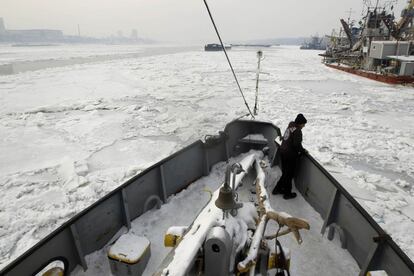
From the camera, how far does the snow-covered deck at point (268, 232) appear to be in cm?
321

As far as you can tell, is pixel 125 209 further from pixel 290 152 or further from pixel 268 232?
pixel 290 152

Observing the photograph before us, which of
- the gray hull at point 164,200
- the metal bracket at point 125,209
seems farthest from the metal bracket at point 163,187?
the metal bracket at point 125,209

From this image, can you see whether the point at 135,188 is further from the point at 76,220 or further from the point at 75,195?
the point at 75,195

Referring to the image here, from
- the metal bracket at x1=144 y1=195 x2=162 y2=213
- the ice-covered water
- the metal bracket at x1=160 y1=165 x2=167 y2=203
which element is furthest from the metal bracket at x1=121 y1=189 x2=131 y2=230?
the ice-covered water

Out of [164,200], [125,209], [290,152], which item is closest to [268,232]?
[290,152]

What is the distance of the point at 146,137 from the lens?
9.00m

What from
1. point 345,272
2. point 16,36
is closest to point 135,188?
point 345,272

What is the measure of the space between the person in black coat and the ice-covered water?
172 cm

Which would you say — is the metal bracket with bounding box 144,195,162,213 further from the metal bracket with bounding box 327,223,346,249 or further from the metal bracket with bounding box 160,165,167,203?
the metal bracket with bounding box 327,223,346,249

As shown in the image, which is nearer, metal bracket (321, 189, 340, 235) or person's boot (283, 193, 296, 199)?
metal bracket (321, 189, 340, 235)

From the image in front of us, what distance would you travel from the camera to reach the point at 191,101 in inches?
558

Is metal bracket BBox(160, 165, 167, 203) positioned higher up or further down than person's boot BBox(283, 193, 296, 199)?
higher up

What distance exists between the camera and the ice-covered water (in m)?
5.06

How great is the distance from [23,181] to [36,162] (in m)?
1.18
